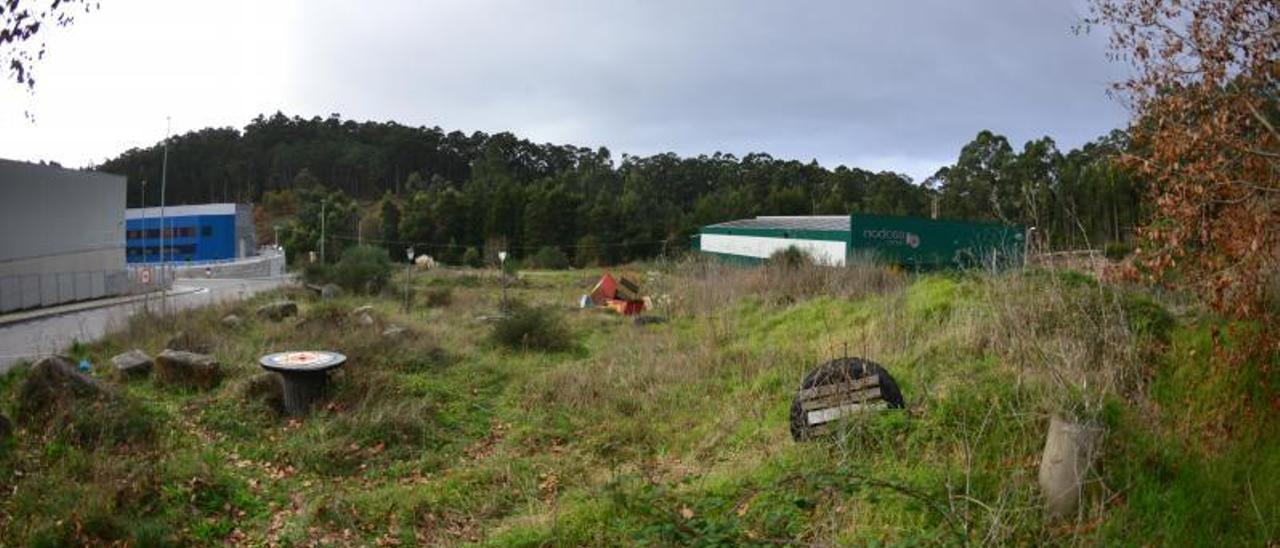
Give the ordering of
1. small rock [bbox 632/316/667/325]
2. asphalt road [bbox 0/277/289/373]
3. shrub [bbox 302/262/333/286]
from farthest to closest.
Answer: shrub [bbox 302/262/333/286] < small rock [bbox 632/316/667/325] < asphalt road [bbox 0/277/289/373]

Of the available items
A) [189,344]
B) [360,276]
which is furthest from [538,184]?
[189,344]

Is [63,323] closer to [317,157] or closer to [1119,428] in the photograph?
[1119,428]

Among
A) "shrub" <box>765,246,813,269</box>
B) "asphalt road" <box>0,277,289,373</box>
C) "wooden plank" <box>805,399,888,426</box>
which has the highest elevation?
"shrub" <box>765,246,813,269</box>

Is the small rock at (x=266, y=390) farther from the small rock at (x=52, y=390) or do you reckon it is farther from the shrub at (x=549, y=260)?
the shrub at (x=549, y=260)

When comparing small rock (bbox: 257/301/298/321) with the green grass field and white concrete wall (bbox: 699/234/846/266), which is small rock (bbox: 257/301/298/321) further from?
white concrete wall (bbox: 699/234/846/266)

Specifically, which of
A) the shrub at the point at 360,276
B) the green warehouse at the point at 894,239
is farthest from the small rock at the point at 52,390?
the green warehouse at the point at 894,239

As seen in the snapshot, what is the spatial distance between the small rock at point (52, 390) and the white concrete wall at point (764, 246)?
68.3 ft

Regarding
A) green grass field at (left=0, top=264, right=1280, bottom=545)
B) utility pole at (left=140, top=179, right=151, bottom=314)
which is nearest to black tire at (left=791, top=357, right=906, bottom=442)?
green grass field at (left=0, top=264, right=1280, bottom=545)

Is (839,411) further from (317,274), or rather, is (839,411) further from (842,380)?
(317,274)

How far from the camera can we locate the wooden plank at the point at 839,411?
6.20 meters

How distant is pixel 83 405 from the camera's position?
838cm

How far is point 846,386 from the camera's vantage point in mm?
6527

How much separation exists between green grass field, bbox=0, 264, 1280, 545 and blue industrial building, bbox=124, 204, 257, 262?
5885 centimetres

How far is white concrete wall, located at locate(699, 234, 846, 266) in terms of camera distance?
101ft
